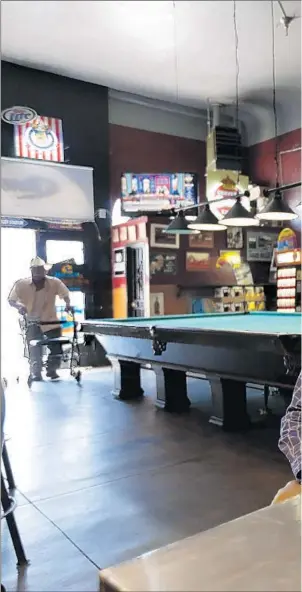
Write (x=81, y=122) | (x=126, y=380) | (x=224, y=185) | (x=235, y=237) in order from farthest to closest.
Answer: (x=126, y=380) → (x=235, y=237) → (x=224, y=185) → (x=81, y=122)

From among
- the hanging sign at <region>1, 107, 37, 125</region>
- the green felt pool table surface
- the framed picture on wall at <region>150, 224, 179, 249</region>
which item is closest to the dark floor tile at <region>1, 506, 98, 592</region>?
the green felt pool table surface

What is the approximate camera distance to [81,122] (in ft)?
5.93

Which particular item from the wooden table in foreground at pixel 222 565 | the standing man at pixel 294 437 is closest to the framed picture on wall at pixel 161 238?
the standing man at pixel 294 437

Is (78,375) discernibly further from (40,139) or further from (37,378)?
(40,139)

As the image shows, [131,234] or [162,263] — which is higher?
[131,234]

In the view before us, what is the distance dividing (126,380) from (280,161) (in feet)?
7.95

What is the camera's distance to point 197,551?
0.64m

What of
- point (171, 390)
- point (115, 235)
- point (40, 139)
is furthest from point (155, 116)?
point (171, 390)

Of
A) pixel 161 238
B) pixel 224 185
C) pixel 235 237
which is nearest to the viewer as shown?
pixel 161 238

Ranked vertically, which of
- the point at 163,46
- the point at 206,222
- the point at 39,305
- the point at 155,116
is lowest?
the point at 39,305

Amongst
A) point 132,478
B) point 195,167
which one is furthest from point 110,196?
point 132,478

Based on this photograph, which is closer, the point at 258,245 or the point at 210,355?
the point at 210,355

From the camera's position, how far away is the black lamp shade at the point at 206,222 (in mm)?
3895

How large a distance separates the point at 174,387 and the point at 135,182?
2.44 metres
